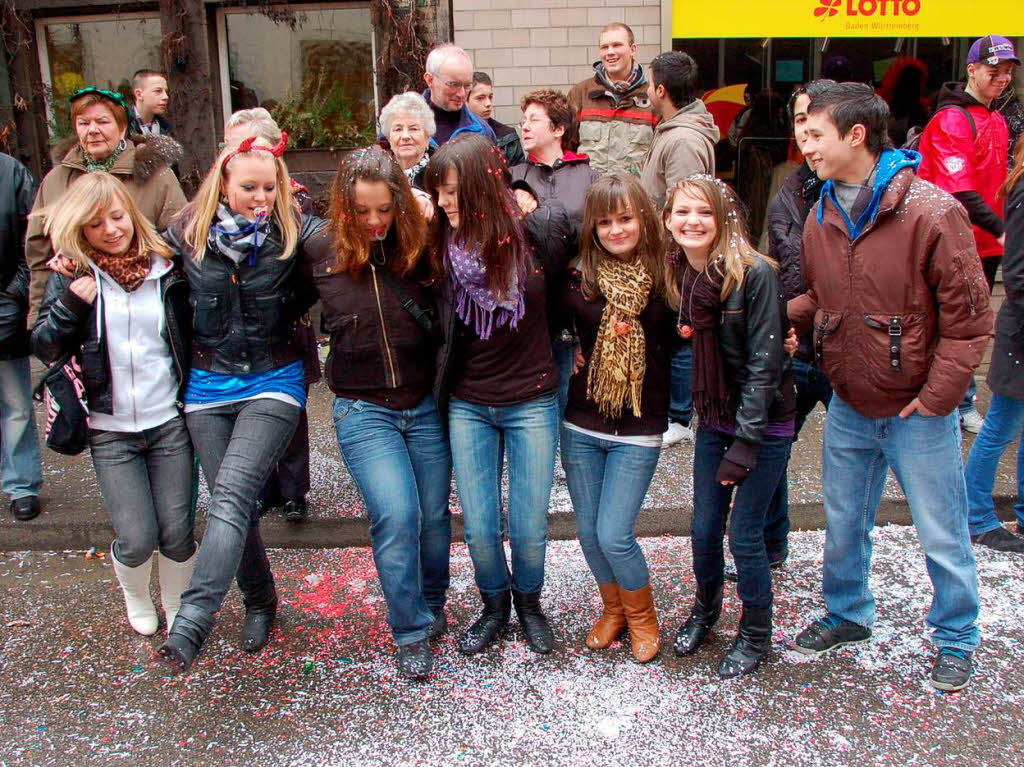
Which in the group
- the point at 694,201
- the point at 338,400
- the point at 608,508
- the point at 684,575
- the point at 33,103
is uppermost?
the point at 33,103

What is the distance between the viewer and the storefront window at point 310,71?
7590 millimetres

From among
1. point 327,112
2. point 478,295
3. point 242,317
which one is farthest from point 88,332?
point 327,112

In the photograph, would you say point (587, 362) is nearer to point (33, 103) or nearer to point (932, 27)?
point (932, 27)

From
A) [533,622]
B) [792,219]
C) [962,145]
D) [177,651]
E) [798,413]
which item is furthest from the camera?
[962,145]

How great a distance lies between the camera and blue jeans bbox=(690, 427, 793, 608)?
3041mm

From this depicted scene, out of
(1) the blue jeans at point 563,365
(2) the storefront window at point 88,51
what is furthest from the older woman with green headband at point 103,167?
(2) the storefront window at point 88,51

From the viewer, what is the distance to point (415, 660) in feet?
10.2

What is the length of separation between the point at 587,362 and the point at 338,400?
0.91 metres

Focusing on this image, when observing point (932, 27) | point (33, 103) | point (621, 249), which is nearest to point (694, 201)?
point (621, 249)

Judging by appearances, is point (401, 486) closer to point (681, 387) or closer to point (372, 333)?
point (372, 333)

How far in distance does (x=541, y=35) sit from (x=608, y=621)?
5070mm

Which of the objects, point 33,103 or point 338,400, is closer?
point 338,400

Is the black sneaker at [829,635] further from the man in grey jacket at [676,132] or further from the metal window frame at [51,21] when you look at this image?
the metal window frame at [51,21]

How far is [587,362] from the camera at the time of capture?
10.4 ft
